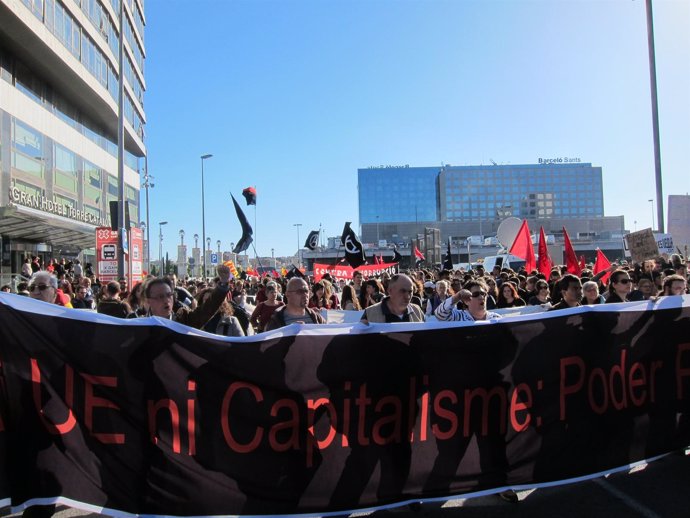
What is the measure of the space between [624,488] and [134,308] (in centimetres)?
583

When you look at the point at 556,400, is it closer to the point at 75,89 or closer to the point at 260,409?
the point at 260,409

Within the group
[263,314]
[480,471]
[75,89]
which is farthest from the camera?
[75,89]

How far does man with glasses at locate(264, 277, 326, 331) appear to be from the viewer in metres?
5.25

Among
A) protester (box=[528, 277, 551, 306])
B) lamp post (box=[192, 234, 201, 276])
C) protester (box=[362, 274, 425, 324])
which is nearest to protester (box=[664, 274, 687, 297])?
protester (box=[528, 277, 551, 306])

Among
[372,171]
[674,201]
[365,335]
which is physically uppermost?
[372,171]

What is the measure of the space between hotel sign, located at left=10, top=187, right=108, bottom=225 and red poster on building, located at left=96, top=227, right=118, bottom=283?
1164 cm

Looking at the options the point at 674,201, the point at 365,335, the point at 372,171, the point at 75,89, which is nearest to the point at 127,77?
the point at 75,89

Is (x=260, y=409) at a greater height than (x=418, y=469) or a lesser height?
greater

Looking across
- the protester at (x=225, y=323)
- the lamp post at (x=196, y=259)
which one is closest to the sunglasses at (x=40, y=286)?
the protester at (x=225, y=323)

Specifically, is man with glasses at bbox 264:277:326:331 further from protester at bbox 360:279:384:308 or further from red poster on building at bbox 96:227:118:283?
red poster on building at bbox 96:227:118:283

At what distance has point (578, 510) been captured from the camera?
4.00 metres

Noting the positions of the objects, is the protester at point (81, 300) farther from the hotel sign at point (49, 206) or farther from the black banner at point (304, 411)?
the hotel sign at point (49, 206)

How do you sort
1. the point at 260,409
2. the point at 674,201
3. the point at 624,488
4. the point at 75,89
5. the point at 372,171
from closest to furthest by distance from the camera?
the point at 260,409
the point at 624,488
the point at 674,201
the point at 75,89
the point at 372,171

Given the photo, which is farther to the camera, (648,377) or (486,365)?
(648,377)
